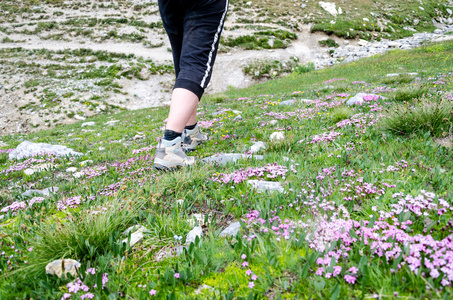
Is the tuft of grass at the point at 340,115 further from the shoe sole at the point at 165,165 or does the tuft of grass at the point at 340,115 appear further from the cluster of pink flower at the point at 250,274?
the cluster of pink flower at the point at 250,274

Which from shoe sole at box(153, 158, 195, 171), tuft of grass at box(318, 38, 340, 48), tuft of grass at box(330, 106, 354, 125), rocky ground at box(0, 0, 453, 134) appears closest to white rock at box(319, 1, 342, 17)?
rocky ground at box(0, 0, 453, 134)

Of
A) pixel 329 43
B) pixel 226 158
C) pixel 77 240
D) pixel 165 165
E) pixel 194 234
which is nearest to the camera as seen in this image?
pixel 77 240

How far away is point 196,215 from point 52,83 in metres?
28.2

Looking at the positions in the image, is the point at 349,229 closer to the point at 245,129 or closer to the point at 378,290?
the point at 378,290

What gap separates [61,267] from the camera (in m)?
1.67

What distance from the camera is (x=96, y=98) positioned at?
22.3 m

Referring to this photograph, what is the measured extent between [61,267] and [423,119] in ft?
14.4

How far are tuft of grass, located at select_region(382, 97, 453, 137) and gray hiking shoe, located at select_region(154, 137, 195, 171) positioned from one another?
3.03 meters

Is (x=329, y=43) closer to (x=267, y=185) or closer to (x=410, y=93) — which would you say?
(x=410, y=93)

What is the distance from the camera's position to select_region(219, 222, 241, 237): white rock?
205 cm

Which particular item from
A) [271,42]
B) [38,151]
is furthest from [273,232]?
[271,42]

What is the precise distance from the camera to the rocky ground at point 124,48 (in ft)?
73.0

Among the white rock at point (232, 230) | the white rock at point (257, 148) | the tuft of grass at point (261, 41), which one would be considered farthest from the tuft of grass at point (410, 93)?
the tuft of grass at point (261, 41)

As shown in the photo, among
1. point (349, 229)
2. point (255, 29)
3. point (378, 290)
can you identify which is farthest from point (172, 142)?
point (255, 29)
